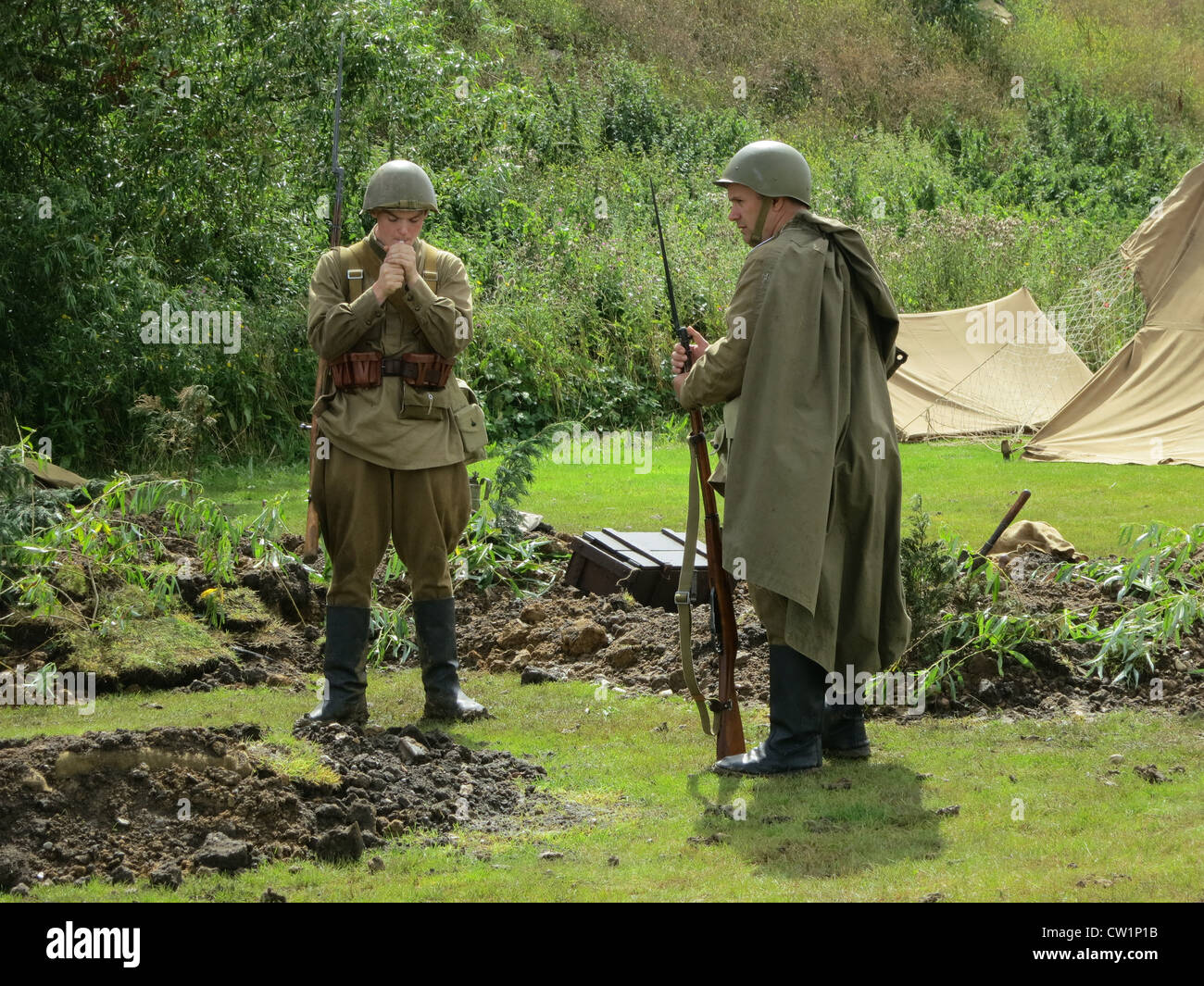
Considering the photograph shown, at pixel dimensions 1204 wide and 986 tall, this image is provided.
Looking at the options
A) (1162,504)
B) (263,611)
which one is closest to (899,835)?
(263,611)

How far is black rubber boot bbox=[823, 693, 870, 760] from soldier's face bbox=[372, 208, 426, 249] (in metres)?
2.64

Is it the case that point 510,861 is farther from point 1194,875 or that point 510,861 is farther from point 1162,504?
point 1162,504

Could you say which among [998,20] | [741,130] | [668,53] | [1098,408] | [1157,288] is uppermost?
[998,20]

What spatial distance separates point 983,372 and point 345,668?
35.9 ft

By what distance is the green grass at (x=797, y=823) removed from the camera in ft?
13.5

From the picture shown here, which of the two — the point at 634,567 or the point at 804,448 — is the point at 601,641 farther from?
the point at 804,448

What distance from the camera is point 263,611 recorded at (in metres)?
7.98

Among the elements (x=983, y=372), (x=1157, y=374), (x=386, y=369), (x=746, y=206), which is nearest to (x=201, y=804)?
(x=386, y=369)

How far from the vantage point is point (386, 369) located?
6027 mm

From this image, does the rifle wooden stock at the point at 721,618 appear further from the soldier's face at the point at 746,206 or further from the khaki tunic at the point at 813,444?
the soldier's face at the point at 746,206

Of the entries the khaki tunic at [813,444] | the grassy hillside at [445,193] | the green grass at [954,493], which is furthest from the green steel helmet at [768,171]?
→ the grassy hillside at [445,193]

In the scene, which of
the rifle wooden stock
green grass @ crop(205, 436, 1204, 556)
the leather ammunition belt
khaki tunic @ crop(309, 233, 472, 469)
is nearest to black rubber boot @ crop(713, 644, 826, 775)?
the rifle wooden stock

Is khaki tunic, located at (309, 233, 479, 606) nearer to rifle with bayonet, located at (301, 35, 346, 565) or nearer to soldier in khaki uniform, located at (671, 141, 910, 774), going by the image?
rifle with bayonet, located at (301, 35, 346, 565)

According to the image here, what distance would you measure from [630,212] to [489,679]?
1379 centimetres
